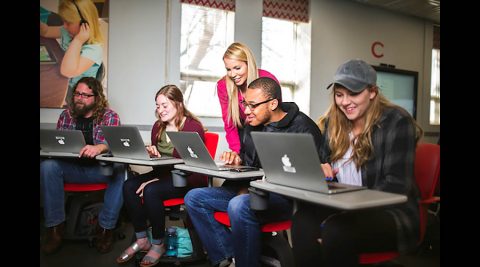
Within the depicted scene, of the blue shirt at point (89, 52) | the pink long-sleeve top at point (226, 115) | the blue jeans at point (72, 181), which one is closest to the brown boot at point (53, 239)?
the blue jeans at point (72, 181)

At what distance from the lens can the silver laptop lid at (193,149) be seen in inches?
70.7

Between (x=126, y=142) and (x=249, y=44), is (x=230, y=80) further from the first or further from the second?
(x=126, y=142)

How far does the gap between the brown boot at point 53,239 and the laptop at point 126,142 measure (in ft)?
2.08

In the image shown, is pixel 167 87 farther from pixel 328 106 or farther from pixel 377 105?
pixel 377 105

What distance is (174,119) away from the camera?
238 centimetres

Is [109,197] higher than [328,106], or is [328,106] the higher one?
[328,106]

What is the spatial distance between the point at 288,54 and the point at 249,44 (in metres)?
0.29

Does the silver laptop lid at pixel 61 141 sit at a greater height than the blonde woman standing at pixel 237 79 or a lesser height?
lesser

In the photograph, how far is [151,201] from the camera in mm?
2100

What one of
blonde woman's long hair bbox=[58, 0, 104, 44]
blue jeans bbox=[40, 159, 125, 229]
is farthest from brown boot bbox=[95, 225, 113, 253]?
blonde woman's long hair bbox=[58, 0, 104, 44]

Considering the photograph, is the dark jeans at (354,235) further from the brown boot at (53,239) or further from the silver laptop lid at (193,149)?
the brown boot at (53,239)
